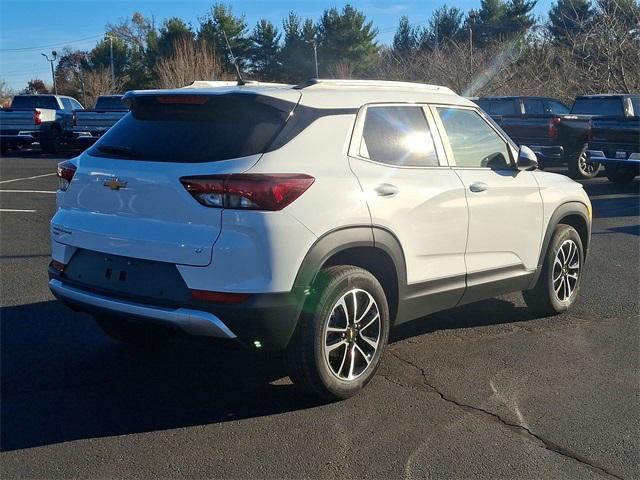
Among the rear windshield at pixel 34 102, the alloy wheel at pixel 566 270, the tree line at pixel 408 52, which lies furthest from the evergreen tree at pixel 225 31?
the alloy wheel at pixel 566 270

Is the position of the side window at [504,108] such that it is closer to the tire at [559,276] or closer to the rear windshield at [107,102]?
the rear windshield at [107,102]

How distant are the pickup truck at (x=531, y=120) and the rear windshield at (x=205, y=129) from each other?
42.1 feet

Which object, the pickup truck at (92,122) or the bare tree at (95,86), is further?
the bare tree at (95,86)

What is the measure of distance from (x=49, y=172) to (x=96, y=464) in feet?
53.1

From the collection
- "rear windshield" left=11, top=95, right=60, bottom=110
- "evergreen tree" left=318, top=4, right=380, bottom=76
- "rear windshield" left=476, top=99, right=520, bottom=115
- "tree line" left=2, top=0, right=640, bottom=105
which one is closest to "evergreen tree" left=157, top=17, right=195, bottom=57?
"tree line" left=2, top=0, right=640, bottom=105

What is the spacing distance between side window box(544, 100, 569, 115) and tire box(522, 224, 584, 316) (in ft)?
46.9

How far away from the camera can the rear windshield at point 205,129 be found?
422cm

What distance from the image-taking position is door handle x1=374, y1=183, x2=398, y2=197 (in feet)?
15.0

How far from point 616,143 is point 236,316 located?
42.9 feet

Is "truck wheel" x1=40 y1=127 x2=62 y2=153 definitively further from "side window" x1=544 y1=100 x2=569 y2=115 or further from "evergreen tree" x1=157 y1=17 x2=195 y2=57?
"evergreen tree" x1=157 y1=17 x2=195 y2=57

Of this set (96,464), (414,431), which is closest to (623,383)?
(414,431)

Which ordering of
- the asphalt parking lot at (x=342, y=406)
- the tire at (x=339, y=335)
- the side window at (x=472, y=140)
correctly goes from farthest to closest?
1. the side window at (x=472, y=140)
2. the tire at (x=339, y=335)
3. the asphalt parking lot at (x=342, y=406)

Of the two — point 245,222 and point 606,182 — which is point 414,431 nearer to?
point 245,222

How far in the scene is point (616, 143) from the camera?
15.2 metres
